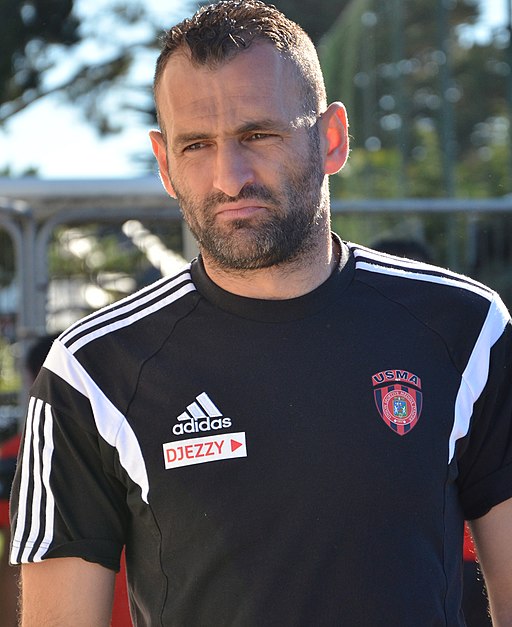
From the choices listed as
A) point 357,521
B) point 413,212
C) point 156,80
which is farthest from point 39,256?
point 357,521

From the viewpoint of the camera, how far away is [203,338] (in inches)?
89.7

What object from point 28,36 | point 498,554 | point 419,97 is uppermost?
point 28,36

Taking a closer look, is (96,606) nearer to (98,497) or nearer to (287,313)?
(98,497)

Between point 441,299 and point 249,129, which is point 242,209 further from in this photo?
point 441,299

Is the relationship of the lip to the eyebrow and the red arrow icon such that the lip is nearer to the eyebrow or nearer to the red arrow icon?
the eyebrow

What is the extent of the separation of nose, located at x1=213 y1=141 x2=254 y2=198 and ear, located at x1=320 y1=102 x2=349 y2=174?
0.72 ft

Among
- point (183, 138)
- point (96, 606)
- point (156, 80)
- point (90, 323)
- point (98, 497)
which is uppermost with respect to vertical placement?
point (156, 80)

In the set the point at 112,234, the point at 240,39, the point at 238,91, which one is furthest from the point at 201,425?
the point at 112,234

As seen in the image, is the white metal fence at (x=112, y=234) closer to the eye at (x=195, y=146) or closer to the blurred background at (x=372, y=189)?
the blurred background at (x=372, y=189)

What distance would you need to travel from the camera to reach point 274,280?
7.52 ft

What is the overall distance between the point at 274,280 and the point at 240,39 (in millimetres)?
470

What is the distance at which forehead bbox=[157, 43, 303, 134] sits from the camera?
2.24 m

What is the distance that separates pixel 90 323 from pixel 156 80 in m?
0.51

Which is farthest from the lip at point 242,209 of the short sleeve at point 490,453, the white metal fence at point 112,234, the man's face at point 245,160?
the white metal fence at point 112,234
